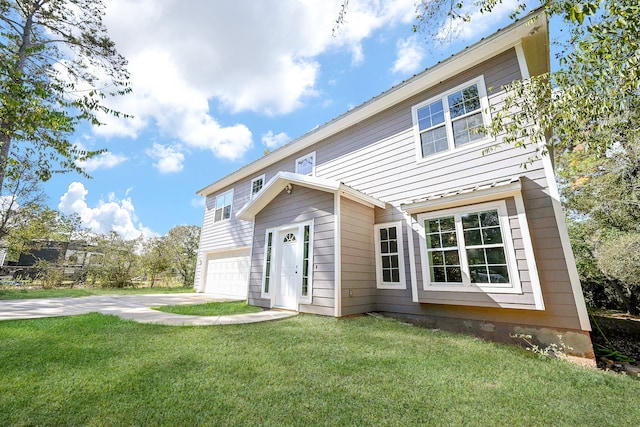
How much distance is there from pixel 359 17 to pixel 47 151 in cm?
719

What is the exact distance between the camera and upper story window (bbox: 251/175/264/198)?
10.8 metres

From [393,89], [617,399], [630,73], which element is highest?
[393,89]

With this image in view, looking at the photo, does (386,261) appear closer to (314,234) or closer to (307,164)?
(314,234)

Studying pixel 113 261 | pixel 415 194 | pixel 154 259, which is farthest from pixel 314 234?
pixel 113 261

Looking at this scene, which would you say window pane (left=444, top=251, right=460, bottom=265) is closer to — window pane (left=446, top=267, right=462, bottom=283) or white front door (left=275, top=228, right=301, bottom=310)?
window pane (left=446, top=267, right=462, bottom=283)

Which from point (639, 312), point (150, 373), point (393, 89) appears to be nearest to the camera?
point (150, 373)

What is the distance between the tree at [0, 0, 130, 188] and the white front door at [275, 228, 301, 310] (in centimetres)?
487

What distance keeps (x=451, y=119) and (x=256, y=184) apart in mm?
7795

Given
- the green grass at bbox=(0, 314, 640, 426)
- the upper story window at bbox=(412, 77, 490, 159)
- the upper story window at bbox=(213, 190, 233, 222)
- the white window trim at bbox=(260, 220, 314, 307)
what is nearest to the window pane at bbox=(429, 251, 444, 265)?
the green grass at bbox=(0, 314, 640, 426)

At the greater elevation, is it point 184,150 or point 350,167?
point 184,150

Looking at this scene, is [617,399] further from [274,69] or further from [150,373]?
[274,69]

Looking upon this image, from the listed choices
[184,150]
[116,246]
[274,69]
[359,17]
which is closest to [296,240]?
[359,17]

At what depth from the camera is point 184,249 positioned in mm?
17859

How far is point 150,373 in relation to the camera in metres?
2.65
